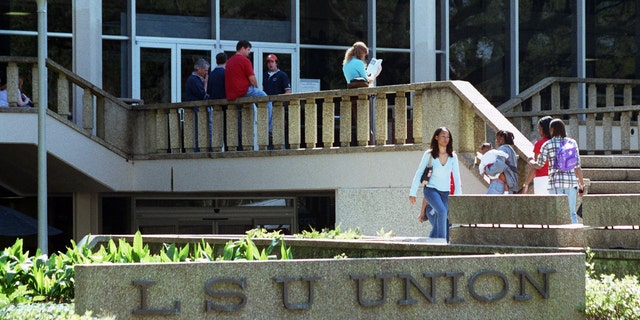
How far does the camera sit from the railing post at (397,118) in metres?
17.4

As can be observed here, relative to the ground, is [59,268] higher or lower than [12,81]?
lower

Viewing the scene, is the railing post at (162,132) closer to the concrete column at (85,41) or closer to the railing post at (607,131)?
the concrete column at (85,41)

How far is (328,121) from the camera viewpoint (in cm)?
1847

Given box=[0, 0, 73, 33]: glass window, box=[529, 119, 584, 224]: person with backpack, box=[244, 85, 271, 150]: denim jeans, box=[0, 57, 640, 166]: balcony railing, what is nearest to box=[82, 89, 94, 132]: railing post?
box=[0, 57, 640, 166]: balcony railing

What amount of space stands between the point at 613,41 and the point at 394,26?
494cm

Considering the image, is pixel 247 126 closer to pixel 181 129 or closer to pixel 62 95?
pixel 181 129

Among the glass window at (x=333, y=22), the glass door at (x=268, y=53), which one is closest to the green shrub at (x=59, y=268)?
the glass door at (x=268, y=53)

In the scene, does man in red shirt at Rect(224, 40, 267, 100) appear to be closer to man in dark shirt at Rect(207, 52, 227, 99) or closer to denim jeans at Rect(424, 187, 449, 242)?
man in dark shirt at Rect(207, 52, 227, 99)

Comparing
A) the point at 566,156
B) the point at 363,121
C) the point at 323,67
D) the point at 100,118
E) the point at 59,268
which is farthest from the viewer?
the point at 323,67

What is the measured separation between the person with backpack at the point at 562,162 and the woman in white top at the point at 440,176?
1.06 metres

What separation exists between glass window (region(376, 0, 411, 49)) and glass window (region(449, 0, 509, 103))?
3.32 ft

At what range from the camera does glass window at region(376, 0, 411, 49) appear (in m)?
25.6

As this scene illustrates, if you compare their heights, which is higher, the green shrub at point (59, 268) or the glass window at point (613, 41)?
the glass window at point (613, 41)

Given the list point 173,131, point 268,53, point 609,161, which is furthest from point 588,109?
point 268,53
